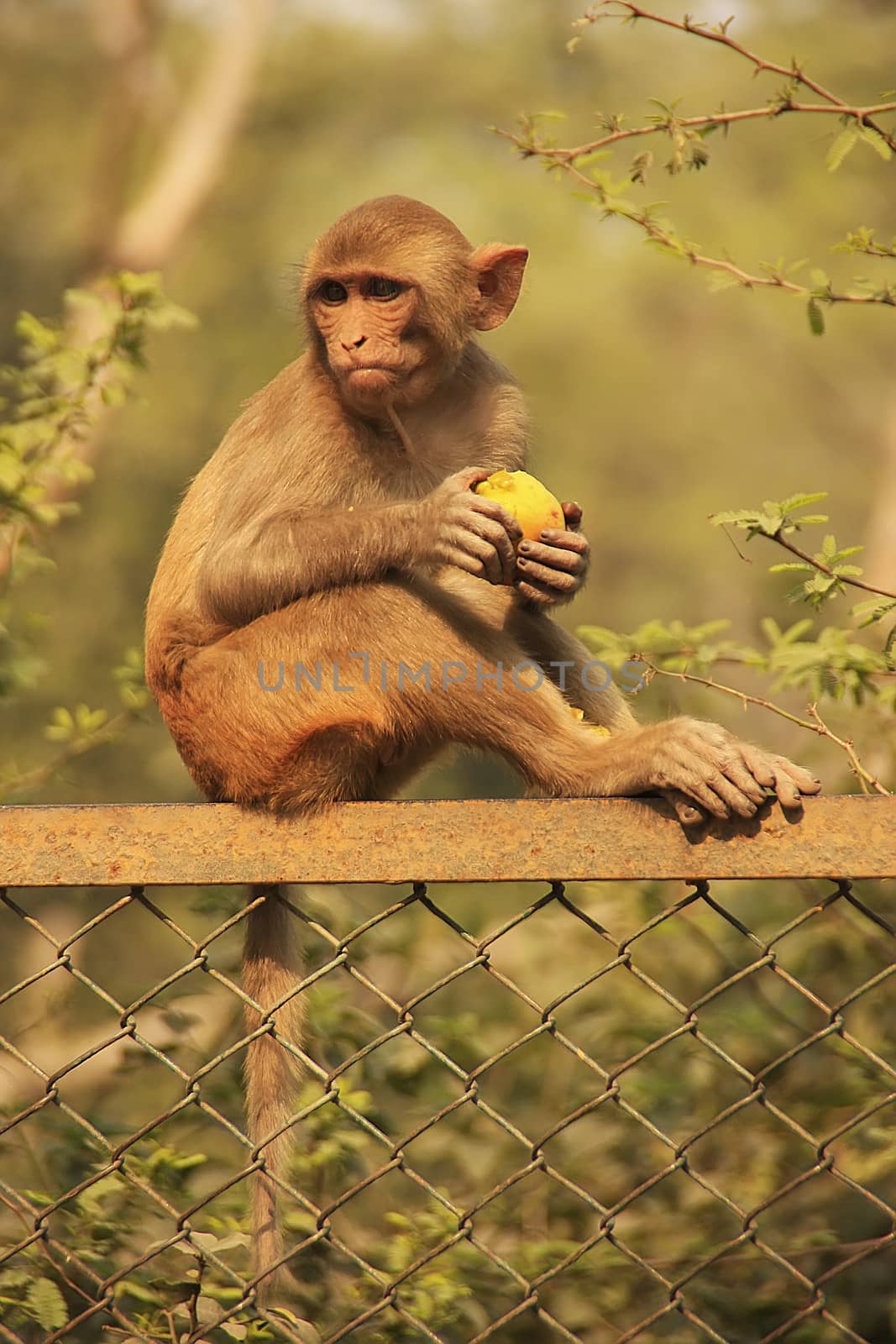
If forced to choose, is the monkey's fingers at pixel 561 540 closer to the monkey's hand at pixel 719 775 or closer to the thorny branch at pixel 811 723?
the thorny branch at pixel 811 723

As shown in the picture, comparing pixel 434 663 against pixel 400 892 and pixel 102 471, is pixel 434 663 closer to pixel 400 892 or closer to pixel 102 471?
pixel 400 892

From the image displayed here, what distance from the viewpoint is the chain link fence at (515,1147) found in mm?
2537

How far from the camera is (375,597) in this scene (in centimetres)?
318

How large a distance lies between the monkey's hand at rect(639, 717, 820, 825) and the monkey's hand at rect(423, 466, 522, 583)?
50 centimetres

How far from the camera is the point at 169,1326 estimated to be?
259cm

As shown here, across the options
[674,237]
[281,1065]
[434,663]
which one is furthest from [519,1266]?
[674,237]

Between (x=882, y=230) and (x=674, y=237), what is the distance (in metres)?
17.1

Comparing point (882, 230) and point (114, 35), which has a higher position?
point (114, 35)

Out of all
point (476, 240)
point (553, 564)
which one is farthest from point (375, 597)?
point (476, 240)

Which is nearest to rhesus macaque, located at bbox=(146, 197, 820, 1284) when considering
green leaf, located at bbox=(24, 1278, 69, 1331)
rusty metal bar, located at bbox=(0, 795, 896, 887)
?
rusty metal bar, located at bbox=(0, 795, 896, 887)

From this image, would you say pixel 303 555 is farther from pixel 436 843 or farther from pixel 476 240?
pixel 476 240

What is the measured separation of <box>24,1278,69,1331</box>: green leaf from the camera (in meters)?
2.60

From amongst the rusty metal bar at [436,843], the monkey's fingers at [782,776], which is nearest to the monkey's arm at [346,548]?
the monkey's fingers at [782,776]

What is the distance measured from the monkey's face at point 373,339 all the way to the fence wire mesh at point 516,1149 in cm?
126
